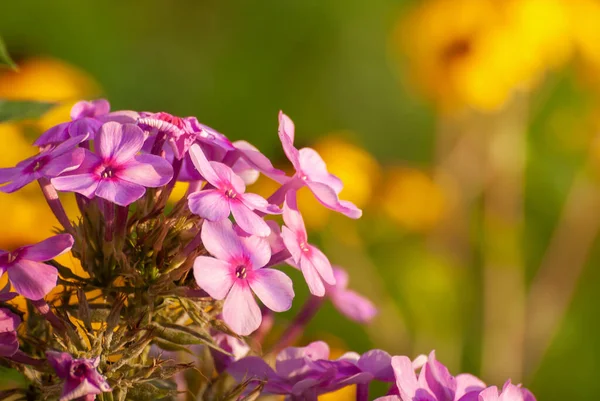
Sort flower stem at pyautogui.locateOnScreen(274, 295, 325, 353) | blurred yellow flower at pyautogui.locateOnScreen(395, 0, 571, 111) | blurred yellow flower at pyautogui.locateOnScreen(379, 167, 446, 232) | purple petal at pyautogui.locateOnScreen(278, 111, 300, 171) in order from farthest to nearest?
1. blurred yellow flower at pyautogui.locateOnScreen(379, 167, 446, 232)
2. blurred yellow flower at pyautogui.locateOnScreen(395, 0, 571, 111)
3. flower stem at pyautogui.locateOnScreen(274, 295, 325, 353)
4. purple petal at pyautogui.locateOnScreen(278, 111, 300, 171)

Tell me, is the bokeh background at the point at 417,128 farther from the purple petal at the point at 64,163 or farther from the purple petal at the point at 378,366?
the purple petal at the point at 64,163

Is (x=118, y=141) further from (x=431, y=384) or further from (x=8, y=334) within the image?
(x=431, y=384)

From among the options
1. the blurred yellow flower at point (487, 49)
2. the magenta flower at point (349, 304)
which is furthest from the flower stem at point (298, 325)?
the blurred yellow flower at point (487, 49)

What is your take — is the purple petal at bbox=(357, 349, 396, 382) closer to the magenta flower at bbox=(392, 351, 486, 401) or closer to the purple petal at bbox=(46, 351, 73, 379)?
the magenta flower at bbox=(392, 351, 486, 401)

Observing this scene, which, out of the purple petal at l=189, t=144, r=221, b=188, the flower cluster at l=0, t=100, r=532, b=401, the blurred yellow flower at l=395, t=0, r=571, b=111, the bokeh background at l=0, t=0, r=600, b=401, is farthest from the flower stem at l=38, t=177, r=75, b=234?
the blurred yellow flower at l=395, t=0, r=571, b=111

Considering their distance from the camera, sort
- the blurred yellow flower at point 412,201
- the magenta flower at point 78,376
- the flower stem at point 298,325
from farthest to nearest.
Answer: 1. the blurred yellow flower at point 412,201
2. the flower stem at point 298,325
3. the magenta flower at point 78,376
